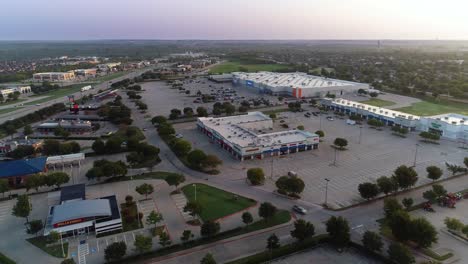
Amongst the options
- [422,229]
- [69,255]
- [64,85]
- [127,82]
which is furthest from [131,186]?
[64,85]

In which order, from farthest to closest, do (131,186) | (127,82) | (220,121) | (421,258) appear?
(127,82) < (220,121) < (131,186) < (421,258)

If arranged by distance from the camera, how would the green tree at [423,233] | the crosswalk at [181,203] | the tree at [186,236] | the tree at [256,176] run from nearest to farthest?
the green tree at [423,233]
the tree at [186,236]
the crosswalk at [181,203]
the tree at [256,176]

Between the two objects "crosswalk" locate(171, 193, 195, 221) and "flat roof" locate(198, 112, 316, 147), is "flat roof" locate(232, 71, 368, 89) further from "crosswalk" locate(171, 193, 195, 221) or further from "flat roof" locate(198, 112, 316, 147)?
"crosswalk" locate(171, 193, 195, 221)

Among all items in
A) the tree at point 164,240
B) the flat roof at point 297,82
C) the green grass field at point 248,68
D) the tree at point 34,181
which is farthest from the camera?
the green grass field at point 248,68

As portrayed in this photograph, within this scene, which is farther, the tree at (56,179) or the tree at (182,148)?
the tree at (182,148)

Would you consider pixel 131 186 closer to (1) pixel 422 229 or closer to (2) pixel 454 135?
(1) pixel 422 229

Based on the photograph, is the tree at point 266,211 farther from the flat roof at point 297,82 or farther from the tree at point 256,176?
the flat roof at point 297,82

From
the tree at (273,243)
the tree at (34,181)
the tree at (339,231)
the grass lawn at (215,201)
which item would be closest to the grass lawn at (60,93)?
the tree at (34,181)
